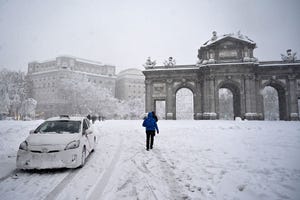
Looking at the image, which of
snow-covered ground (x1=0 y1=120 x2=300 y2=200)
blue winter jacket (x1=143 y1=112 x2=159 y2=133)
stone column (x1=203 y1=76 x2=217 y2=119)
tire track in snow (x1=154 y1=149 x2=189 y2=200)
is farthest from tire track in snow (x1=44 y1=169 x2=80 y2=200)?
stone column (x1=203 y1=76 x2=217 y2=119)

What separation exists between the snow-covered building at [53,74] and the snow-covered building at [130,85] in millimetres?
6783

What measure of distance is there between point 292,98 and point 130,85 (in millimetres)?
88461

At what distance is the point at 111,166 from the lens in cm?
616

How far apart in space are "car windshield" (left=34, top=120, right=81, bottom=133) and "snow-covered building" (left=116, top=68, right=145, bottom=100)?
105 meters

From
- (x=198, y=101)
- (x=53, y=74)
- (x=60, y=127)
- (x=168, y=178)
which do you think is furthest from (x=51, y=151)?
(x=53, y=74)

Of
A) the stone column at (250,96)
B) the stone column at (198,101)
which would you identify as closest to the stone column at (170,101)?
the stone column at (198,101)

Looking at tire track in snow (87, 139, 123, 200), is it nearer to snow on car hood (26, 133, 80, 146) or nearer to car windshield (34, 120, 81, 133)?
snow on car hood (26, 133, 80, 146)

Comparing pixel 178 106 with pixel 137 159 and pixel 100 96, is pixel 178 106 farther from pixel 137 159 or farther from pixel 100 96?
pixel 137 159

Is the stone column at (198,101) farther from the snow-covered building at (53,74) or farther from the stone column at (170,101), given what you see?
the snow-covered building at (53,74)

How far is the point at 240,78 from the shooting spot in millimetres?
34094

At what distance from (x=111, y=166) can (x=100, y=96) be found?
184 ft

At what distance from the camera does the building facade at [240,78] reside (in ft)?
111

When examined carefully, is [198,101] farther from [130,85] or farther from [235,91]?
[130,85]

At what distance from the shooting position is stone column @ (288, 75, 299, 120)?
33456mm
